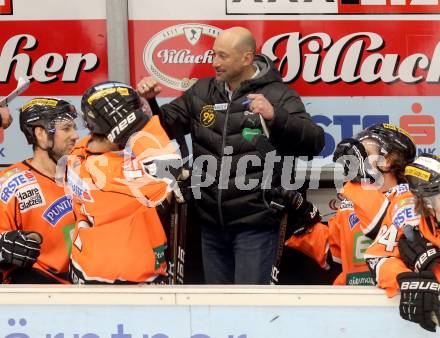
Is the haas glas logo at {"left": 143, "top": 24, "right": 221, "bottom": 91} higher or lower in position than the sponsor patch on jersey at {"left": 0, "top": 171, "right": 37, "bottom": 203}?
higher

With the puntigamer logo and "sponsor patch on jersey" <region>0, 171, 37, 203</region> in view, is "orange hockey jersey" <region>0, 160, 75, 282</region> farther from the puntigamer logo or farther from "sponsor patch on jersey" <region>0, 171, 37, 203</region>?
Answer: the puntigamer logo

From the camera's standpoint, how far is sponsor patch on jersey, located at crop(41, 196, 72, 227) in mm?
4629

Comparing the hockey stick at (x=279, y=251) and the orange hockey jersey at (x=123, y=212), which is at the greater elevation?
the orange hockey jersey at (x=123, y=212)

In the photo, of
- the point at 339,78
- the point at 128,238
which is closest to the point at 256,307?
the point at 128,238

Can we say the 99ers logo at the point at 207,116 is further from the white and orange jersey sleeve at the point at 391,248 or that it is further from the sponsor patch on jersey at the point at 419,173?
the sponsor patch on jersey at the point at 419,173

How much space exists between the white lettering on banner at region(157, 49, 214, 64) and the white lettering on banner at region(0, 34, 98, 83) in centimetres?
38

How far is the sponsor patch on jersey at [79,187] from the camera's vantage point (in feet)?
13.5

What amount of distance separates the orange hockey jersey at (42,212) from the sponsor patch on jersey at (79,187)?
0.40m

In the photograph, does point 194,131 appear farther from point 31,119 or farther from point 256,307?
point 256,307

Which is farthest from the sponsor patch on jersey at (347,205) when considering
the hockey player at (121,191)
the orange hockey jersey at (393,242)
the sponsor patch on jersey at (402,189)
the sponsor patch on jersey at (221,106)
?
the hockey player at (121,191)

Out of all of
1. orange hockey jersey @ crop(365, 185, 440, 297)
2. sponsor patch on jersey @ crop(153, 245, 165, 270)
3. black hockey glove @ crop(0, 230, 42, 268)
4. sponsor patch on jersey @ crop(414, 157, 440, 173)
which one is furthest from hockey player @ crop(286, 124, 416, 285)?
black hockey glove @ crop(0, 230, 42, 268)

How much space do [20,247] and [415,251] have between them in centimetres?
177

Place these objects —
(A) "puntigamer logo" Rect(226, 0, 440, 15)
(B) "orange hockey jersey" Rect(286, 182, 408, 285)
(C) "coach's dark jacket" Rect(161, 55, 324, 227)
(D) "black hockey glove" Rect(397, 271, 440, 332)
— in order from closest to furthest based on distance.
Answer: (D) "black hockey glove" Rect(397, 271, 440, 332) < (B) "orange hockey jersey" Rect(286, 182, 408, 285) < (C) "coach's dark jacket" Rect(161, 55, 324, 227) < (A) "puntigamer logo" Rect(226, 0, 440, 15)

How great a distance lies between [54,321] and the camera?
3.74 metres
